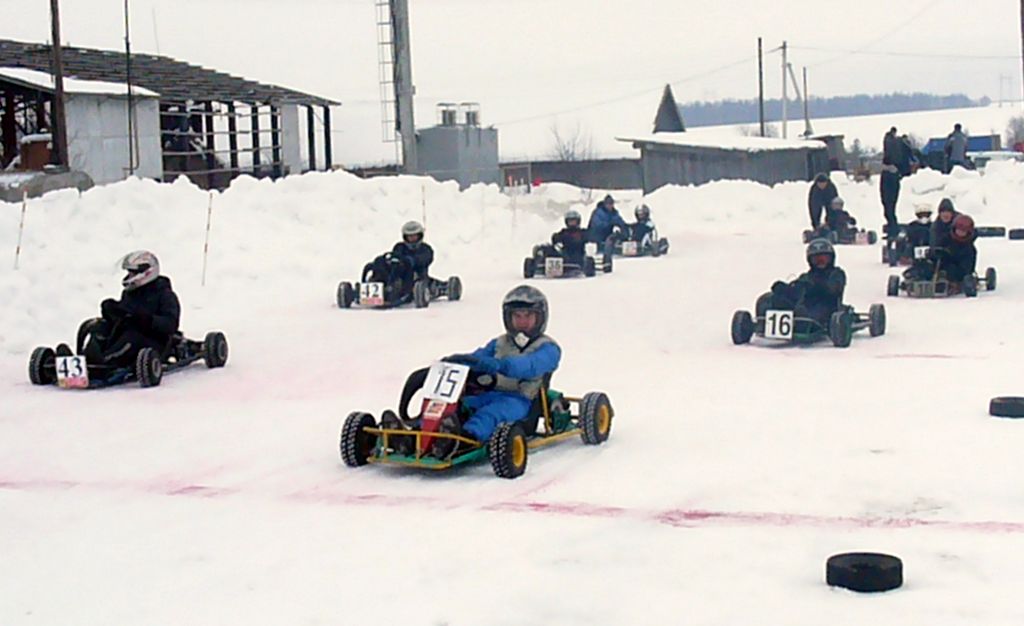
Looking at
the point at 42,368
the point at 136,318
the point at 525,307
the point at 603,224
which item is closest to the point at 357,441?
the point at 525,307

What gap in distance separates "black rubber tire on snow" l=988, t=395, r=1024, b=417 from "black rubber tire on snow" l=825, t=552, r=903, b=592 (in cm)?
396

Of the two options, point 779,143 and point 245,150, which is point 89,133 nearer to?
point 245,150

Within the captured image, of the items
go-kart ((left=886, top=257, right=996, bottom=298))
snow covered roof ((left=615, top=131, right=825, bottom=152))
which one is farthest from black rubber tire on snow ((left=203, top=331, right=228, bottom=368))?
snow covered roof ((left=615, top=131, right=825, bottom=152))

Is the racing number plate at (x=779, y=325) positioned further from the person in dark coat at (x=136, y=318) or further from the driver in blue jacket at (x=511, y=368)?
the person in dark coat at (x=136, y=318)

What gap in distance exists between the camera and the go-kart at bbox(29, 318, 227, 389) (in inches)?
495

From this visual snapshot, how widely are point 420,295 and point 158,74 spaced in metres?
27.8

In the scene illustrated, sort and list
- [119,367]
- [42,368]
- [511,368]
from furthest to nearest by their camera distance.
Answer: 1. [42,368]
2. [119,367]
3. [511,368]

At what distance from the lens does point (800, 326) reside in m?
14.2

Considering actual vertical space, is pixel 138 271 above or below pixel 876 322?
above

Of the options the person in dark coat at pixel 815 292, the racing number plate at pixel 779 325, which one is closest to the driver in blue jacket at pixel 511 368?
the racing number plate at pixel 779 325

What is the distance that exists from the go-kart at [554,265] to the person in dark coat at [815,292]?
832cm

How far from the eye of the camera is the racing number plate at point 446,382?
884 cm

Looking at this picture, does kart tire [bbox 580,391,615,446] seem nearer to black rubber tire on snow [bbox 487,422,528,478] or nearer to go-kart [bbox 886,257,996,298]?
black rubber tire on snow [bbox 487,422,528,478]

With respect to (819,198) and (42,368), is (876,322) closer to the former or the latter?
(42,368)
